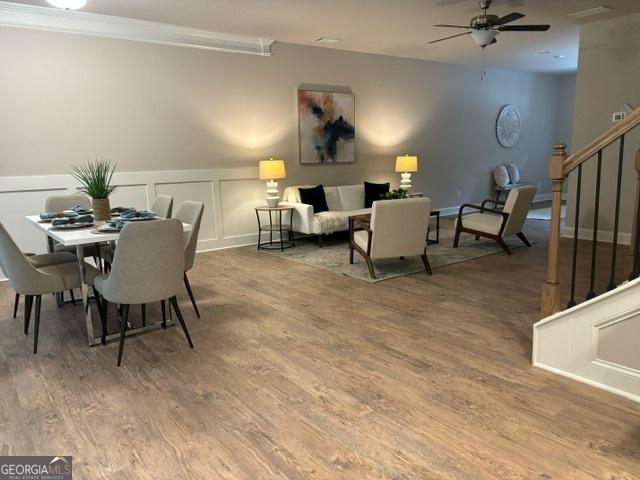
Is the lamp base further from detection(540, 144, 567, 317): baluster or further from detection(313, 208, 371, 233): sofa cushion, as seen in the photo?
detection(540, 144, 567, 317): baluster

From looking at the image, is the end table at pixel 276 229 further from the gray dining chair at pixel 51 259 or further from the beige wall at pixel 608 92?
the beige wall at pixel 608 92

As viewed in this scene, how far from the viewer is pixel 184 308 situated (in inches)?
149

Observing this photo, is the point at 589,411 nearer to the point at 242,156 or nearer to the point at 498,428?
the point at 498,428

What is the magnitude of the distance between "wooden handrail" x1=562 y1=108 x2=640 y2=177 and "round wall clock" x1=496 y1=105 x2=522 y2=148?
722 centimetres

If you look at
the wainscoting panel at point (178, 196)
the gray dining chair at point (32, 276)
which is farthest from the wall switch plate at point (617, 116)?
the gray dining chair at point (32, 276)

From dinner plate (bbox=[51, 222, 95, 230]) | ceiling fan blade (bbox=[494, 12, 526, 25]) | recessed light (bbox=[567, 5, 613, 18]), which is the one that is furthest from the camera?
recessed light (bbox=[567, 5, 613, 18])

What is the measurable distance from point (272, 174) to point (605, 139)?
410cm

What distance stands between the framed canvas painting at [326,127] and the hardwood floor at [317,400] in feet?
11.3

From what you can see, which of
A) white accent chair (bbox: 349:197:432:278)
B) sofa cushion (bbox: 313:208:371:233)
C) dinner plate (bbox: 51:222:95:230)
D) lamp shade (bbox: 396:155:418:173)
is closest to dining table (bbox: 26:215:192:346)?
dinner plate (bbox: 51:222:95:230)

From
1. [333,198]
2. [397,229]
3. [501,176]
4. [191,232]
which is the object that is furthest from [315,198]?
[501,176]

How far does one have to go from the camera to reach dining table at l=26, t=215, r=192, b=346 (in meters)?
2.79

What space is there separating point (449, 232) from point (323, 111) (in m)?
2.54

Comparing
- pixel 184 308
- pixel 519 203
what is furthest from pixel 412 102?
pixel 184 308

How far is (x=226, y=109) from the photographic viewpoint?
5.91 meters
